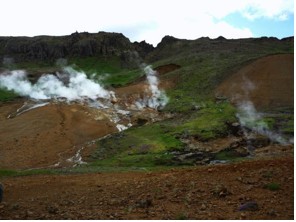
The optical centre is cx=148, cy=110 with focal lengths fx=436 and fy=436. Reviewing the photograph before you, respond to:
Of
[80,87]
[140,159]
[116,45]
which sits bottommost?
[140,159]

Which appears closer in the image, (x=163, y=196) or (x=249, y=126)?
(x=163, y=196)

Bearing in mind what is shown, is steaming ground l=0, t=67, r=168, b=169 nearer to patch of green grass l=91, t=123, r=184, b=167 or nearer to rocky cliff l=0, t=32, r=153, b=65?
patch of green grass l=91, t=123, r=184, b=167

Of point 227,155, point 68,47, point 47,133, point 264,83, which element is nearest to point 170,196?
point 227,155

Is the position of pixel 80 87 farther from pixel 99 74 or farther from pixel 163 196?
pixel 163 196

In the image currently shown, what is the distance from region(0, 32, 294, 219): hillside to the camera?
42.1 ft

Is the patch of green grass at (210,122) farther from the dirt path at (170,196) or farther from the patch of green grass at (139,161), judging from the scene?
the dirt path at (170,196)

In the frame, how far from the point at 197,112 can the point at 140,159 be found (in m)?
13.3

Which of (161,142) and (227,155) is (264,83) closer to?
(161,142)

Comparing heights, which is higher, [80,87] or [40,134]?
[80,87]

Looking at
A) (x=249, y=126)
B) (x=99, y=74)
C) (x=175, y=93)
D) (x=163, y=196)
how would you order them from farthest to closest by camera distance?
1. (x=99, y=74)
2. (x=175, y=93)
3. (x=249, y=126)
4. (x=163, y=196)

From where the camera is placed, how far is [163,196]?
1327 centimetres

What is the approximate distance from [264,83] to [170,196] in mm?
35002

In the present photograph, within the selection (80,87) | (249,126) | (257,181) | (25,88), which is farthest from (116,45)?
(257,181)

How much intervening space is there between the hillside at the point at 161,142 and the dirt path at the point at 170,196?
4cm
